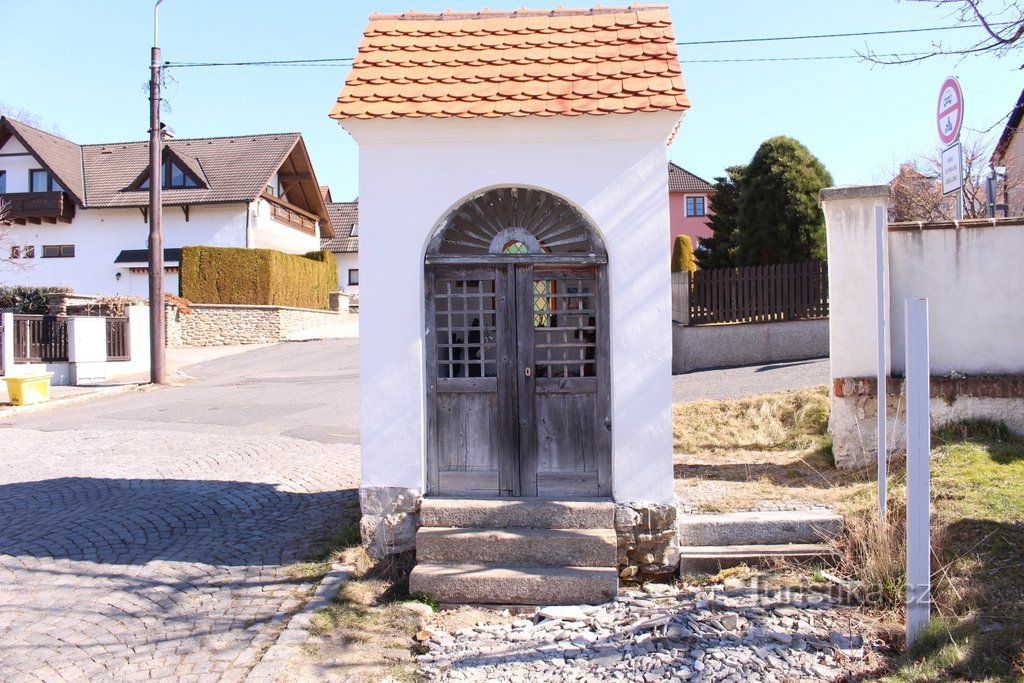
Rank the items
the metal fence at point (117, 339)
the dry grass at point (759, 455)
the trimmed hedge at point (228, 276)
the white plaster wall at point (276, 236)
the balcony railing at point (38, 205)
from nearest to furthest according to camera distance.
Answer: the dry grass at point (759, 455)
the metal fence at point (117, 339)
the trimmed hedge at point (228, 276)
the balcony railing at point (38, 205)
the white plaster wall at point (276, 236)

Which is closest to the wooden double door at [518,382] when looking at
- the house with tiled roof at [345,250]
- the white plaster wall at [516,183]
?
the white plaster wall at [516,183]

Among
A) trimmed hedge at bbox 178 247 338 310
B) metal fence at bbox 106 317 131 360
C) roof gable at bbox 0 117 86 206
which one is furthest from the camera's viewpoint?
roof gable at bbox 0 117 86 206

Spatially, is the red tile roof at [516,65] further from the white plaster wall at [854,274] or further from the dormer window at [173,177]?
the dormer window at [173,177]

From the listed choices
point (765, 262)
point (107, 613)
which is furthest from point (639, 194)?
point (765, 262)

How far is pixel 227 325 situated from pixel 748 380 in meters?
19.6

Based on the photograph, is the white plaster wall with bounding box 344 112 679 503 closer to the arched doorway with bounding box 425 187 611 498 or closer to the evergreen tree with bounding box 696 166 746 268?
the arched doorway with bounding box 425 187 611 498

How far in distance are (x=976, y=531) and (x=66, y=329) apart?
1848 cm

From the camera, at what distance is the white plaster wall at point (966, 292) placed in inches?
276

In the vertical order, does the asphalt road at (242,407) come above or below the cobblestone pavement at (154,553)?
above

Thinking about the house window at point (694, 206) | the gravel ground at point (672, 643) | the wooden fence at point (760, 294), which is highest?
the house window at point (694, 206)

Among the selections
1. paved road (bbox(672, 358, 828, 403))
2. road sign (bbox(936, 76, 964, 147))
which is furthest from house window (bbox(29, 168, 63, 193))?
road sign (bbox(936, 76, 964, 147))

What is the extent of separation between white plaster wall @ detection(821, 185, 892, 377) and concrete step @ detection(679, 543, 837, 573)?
93.4 inches

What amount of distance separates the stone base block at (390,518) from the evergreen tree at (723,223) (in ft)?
56.1

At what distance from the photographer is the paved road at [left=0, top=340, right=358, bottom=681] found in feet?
14.0
